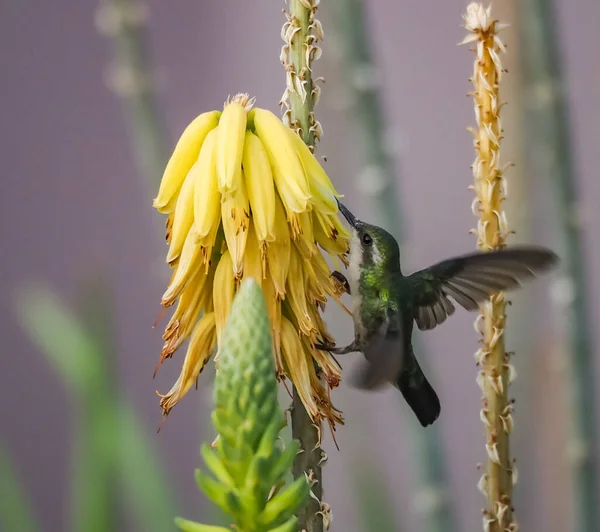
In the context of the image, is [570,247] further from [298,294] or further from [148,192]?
[148,192]

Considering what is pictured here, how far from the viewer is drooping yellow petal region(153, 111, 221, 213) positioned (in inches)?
15.0

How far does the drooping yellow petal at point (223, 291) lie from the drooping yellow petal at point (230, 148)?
1.6 inches

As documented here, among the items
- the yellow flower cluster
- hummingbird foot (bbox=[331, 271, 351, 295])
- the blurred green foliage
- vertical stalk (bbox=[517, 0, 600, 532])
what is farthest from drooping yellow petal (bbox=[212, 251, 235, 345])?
vertical stalk (bbox=[517, 0, 600, 532])

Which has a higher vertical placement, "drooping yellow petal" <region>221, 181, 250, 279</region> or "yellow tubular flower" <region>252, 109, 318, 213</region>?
"yellow tubular flower" <region>252, 109, 318, 213</region>

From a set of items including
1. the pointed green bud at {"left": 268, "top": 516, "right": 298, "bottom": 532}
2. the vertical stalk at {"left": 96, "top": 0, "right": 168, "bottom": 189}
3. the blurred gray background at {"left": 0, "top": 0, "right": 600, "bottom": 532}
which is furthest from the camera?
the blurred gray background at {"left": 0, "top": 0, "right": 600, "bottom": 532}

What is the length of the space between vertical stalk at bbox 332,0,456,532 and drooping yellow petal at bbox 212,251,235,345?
410 mm

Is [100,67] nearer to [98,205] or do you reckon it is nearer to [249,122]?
[98,205]

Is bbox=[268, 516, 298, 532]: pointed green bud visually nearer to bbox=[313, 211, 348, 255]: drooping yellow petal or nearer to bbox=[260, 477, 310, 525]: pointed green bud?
bbox=[260, 477, 310, 525]: pointed green bud

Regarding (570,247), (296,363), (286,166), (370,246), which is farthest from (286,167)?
(570,247)

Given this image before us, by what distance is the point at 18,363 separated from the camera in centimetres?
154

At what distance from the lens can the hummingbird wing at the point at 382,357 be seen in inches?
17.9

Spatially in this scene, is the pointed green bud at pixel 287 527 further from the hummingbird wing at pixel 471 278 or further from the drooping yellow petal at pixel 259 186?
the hummingbird wing at pixel 471 278

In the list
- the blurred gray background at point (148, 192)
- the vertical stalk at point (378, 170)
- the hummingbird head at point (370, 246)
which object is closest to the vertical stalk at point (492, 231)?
the hummingbird head at point (370, 246)

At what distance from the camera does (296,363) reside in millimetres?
380
